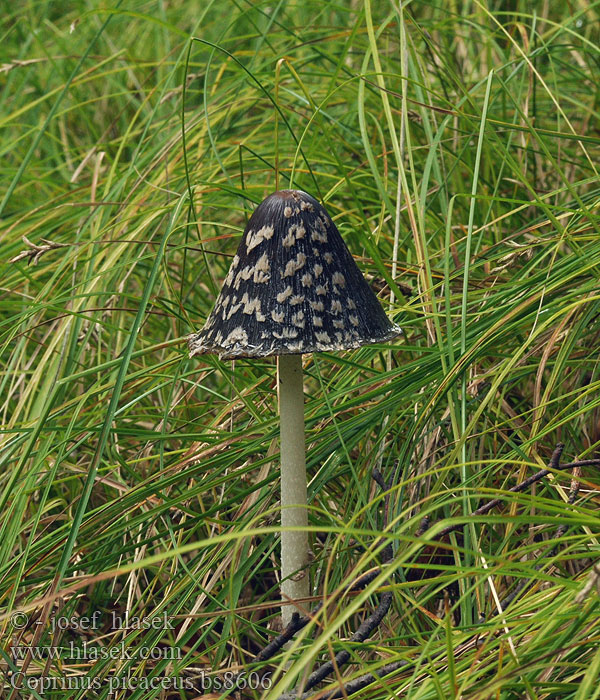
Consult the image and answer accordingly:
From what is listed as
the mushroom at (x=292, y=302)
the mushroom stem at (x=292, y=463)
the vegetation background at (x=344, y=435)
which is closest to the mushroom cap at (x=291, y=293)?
the mushroom at (x=292, y=302)

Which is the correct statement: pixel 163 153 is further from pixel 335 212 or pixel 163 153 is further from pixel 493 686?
pixel 493 686

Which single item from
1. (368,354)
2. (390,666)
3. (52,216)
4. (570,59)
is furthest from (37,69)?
(390,666)

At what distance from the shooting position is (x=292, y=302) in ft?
5.84

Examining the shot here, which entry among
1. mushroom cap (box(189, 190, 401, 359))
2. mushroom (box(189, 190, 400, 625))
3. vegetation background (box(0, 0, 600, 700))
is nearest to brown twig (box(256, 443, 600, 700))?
vegetation background (box(0, 0, 600, 700))

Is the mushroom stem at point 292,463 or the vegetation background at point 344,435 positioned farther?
the mushroom stem at point 292,463

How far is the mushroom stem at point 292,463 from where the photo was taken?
6.40ft

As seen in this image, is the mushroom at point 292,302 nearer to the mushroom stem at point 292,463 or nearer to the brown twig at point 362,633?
the mushroom stem at point 292,463

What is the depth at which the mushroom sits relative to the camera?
1768 millimetres

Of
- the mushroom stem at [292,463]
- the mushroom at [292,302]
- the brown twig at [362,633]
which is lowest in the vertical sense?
the brown twig at [362,633]

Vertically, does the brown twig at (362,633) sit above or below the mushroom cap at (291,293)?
below

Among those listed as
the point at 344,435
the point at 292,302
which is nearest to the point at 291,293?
the point at 292,302

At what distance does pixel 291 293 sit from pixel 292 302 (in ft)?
0.08

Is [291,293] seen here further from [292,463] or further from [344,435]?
[344,435]

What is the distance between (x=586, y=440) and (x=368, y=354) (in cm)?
78
